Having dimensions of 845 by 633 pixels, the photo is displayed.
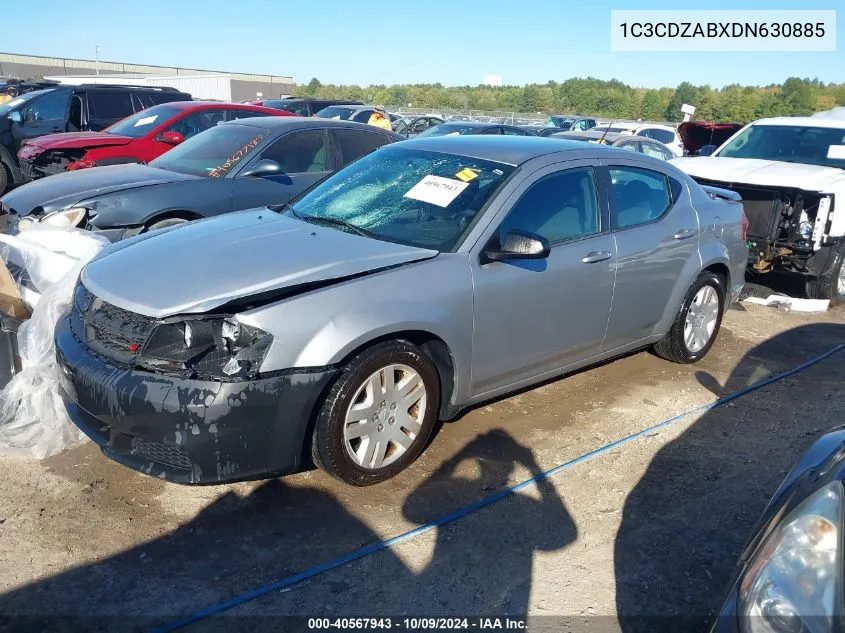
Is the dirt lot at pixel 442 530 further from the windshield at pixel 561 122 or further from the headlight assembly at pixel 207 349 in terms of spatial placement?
the windshield at pixel 561 122

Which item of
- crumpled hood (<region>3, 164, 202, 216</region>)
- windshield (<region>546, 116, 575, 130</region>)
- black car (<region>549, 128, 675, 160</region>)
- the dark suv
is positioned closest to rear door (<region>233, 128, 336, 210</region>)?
crumpled hood (<region>3, 164, 202, 216</region>)

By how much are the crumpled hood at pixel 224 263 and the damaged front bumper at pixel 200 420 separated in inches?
13.7

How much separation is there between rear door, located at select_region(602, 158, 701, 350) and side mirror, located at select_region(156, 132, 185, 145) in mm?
5725

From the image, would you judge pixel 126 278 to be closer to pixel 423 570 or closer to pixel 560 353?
pixel 423 570

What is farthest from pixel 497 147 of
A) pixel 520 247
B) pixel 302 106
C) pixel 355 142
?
pixel 302 106

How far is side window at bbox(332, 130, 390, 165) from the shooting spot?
741 centimetres

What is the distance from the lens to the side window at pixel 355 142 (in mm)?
7414

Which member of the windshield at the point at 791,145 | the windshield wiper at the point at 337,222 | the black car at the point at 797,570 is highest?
the windshield at the point at 791,145

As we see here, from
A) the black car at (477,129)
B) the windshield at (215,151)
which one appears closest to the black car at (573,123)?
the black car at (477,129)

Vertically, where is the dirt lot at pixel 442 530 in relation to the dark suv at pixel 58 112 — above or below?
below

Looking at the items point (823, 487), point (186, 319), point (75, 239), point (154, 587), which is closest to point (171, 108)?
point (75, 239)

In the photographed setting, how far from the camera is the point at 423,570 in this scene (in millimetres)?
3031

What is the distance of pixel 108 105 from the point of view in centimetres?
1268

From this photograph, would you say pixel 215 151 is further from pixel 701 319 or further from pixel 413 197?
pixel 701 319
